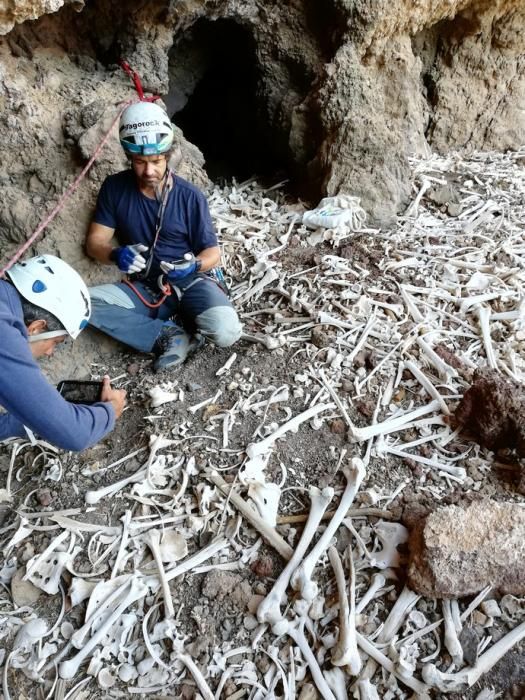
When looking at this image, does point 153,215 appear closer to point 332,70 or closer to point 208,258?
point 208,258

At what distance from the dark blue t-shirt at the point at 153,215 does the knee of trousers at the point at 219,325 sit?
48cm

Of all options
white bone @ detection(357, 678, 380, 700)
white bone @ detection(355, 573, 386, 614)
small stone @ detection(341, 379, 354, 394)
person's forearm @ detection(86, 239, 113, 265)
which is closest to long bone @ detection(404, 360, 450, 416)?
small stone @ detection(341, 379, 354, 394)

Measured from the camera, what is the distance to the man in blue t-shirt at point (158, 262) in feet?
9.88

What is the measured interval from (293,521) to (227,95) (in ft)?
14.8

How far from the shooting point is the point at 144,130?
280 cm

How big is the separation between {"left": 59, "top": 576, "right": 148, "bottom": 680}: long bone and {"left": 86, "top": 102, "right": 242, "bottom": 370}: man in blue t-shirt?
4.13 feet

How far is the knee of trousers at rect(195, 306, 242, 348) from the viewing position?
9.79ft

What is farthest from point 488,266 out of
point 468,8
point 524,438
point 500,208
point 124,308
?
point 468,8

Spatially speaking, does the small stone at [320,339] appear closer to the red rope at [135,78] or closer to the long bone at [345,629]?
the long bone at [345,629]

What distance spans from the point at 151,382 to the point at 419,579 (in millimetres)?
1682

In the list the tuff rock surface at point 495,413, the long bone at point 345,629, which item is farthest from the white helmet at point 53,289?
the tuff rock surface at point 495,413

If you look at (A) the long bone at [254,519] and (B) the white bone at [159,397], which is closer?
(A) the long bone at [254,519]

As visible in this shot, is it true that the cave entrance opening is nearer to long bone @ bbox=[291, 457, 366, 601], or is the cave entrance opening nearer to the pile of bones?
the pile of bones

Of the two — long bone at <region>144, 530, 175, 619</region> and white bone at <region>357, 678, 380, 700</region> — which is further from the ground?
long bone at <region>144, 530, 175, 619</region>
